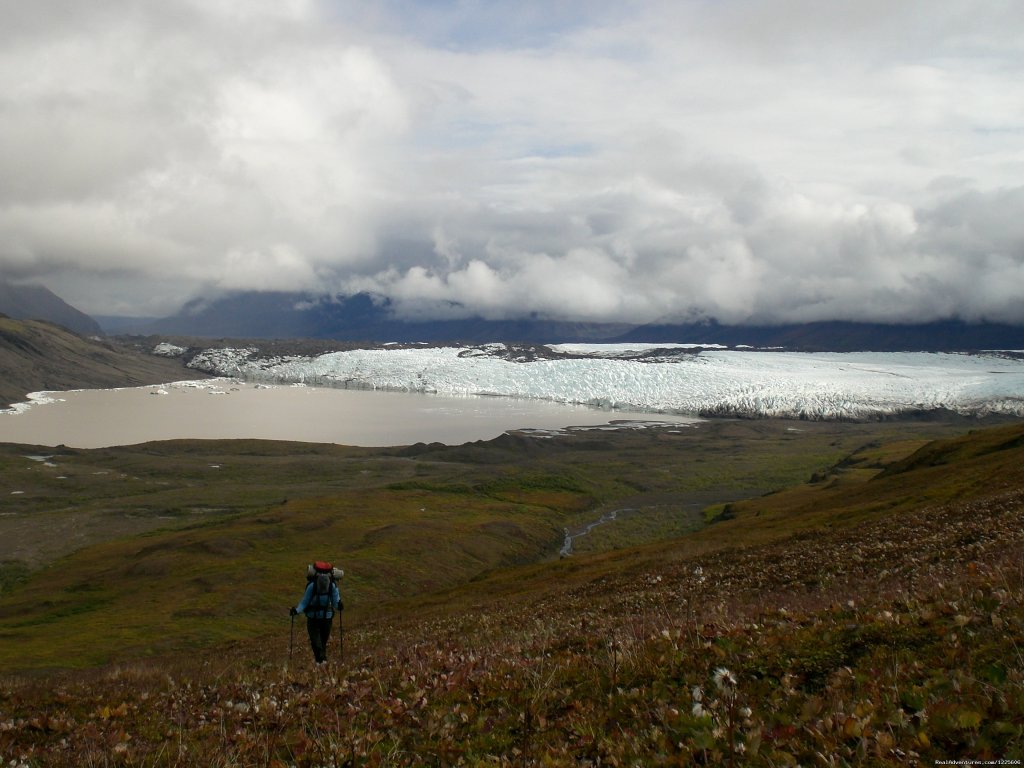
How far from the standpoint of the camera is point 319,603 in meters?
17.7

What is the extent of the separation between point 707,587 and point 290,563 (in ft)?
167

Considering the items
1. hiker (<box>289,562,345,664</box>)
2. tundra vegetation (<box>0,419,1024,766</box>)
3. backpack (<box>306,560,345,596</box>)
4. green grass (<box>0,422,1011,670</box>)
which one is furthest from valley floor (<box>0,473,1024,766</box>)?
green grass (<box>0,422,1011,670</box>)

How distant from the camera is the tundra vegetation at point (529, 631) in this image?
21.6 ft

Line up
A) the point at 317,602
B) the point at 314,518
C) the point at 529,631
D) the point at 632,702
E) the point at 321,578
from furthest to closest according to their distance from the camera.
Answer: the point at 314,518 < the point at 317,602 < the point at 321,578 < the point at 529,631 < the point at 632,702

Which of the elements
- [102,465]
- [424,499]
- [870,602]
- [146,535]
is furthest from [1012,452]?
Result: [102,465]

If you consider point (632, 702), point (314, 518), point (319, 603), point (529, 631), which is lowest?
point (314, 518)

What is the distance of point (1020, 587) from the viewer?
888 cm

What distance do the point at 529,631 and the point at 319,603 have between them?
5060 millimetres

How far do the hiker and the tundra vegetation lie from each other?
0.65 metres

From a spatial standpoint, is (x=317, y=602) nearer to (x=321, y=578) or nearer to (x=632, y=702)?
(x=321, y=578)

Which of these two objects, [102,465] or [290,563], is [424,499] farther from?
[102,465]

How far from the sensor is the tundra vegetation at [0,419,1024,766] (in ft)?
21.6

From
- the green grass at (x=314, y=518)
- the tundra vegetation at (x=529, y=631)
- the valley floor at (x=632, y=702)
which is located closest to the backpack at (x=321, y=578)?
the tundra vegetation at (x=529, y=631)

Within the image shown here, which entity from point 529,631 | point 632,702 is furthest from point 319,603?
point 632,702
